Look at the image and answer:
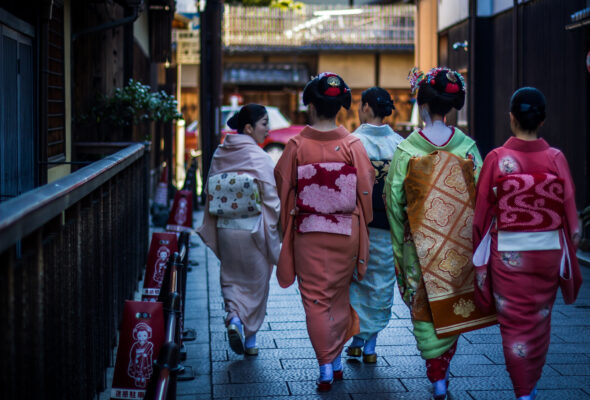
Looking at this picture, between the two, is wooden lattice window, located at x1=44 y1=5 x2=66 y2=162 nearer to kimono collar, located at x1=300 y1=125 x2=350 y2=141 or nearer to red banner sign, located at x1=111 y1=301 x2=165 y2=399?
kimono collar, located at x1=300 y1=125 x2=350 y2=141

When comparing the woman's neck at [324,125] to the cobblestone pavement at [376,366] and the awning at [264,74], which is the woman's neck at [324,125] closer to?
the cobblestone pavement at [376,366]

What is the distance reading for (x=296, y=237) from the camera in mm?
5488

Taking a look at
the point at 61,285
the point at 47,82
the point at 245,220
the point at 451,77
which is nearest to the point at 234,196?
the point at 245,220

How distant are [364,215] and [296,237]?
0.48 meters

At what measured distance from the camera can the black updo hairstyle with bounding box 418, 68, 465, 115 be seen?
16.8ft

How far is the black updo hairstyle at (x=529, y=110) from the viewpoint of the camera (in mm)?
4582

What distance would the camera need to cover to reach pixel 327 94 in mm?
5414

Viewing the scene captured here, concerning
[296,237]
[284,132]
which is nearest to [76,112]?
[296,237]

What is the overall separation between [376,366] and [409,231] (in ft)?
3.78

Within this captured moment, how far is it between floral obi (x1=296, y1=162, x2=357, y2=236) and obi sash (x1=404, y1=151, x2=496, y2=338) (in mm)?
511

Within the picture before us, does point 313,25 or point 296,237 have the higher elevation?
point 313,25

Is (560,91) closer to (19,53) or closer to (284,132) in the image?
(19,53)

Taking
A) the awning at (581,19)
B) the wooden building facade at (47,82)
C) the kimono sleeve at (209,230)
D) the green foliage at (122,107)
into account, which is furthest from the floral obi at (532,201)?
the green foliage at (122,107)

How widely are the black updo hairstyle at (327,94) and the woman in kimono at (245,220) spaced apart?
82 centimetres
